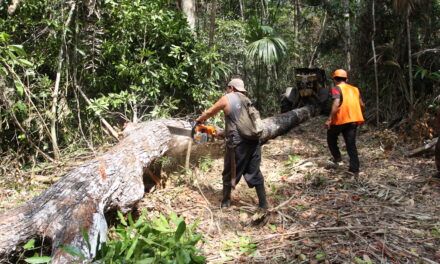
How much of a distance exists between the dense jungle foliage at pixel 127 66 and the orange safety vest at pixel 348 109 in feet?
8.86

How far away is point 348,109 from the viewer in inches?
200

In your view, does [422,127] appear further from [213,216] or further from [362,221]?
[213,216]

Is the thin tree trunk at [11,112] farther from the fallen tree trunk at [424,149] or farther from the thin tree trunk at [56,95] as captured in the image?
the fallen tree trunk at [424,149]

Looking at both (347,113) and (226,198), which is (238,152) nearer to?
(226,198)

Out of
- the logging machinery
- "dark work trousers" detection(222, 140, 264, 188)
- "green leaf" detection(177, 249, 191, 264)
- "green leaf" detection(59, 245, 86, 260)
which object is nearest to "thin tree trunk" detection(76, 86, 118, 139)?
"dark work trousers" detection(222, 140, 264, 188)

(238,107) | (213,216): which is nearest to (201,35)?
(238,107)

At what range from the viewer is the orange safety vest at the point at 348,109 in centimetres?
509

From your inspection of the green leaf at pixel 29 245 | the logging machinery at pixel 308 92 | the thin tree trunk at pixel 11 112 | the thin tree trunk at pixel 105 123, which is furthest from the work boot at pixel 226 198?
the logging machinery at pixel 308 92

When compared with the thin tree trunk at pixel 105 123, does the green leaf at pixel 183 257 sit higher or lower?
lower

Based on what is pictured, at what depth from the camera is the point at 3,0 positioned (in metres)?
6.05

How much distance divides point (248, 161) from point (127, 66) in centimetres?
373

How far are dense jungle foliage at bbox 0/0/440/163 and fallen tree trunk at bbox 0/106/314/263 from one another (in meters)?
2.29

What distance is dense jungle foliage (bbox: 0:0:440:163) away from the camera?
6.12 meters

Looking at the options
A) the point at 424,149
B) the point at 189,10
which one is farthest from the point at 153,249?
the point at 189,10
